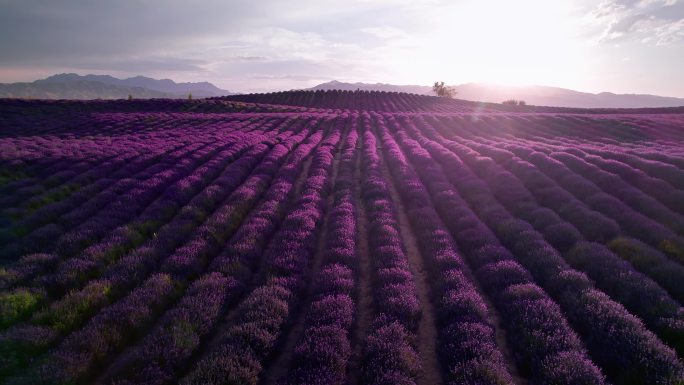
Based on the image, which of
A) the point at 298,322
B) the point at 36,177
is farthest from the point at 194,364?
the point at 36,177

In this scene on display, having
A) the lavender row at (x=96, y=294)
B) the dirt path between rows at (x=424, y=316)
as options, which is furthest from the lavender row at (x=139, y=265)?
the dirt path between rows at (x=424, y=316)

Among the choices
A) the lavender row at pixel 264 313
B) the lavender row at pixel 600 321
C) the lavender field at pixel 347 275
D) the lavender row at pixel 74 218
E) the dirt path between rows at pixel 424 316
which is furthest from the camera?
the lavender row at pixel 74 218

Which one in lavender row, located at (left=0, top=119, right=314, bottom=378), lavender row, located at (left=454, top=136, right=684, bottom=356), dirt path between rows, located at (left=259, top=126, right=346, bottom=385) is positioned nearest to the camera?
dirt path between rows, located at (left=259, top=126, right=346, bottom=385)

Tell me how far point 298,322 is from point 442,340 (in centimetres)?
261

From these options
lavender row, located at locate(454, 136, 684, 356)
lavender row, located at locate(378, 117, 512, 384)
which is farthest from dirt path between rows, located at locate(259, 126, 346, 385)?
lavender row, located at locate(454, 136, 684, 356)

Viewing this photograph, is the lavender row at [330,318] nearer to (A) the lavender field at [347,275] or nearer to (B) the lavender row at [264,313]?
(A) the lavender field at [347,275]

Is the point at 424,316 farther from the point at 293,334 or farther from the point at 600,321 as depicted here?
the point at 600,321

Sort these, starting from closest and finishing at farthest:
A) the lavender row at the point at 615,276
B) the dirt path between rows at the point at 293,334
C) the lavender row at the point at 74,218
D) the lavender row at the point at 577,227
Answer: the dirt path between rows at the point at 293,334 < the lavender row at the point at 615,276 < the lavender row at the point at 577,227 < the lavender row at the point at 74,218

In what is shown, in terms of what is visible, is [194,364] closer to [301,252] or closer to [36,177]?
[301,252]

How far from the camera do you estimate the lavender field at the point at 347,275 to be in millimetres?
5379

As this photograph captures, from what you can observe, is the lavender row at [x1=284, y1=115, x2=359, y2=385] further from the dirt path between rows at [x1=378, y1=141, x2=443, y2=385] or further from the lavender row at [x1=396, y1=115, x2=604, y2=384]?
the lavender row at [x1=396, y1=115, x2=604, y2=384]

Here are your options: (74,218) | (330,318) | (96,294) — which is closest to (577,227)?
(330,318)

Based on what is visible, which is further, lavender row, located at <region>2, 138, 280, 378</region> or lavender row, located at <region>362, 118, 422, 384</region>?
lavender row, located at <region>2, 138, 280, 378</region>

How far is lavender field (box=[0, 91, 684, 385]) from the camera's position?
538 cm
